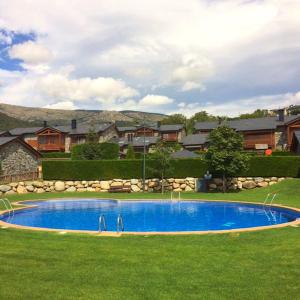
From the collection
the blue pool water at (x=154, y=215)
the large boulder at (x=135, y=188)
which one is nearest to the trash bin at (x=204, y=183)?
the large boulder at (x=135, y=188)

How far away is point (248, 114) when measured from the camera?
10344 centimetres

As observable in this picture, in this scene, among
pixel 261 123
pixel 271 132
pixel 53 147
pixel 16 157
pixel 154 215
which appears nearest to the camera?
pixel 154 215

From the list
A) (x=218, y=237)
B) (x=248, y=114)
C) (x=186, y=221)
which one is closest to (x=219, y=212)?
(x=186, y=221)

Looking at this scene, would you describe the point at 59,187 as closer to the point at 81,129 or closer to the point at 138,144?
the point at 138,144

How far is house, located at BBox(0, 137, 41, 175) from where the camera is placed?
37156mm

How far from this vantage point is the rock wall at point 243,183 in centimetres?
3328

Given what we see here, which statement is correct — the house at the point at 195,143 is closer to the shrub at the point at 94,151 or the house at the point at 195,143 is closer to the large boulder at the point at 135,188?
the shrub at the point at 94,151

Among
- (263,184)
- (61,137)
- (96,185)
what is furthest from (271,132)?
(61,137)

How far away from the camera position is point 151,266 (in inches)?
327

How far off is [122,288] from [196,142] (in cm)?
6194

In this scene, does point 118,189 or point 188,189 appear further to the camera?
point 188,189

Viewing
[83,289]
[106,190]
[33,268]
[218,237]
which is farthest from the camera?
[106,190]

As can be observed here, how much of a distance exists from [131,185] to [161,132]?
50.5 meters

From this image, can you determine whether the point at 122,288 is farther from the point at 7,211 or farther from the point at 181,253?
the point at 7,211
